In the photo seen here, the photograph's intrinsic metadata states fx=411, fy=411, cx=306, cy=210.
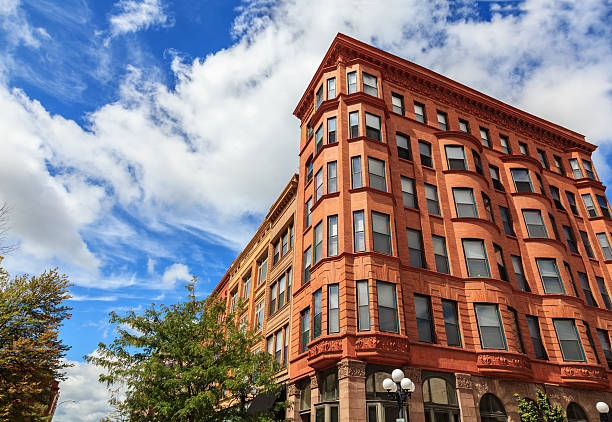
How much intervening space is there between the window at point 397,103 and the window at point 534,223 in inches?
446

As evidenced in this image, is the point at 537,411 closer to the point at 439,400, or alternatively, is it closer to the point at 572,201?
the point at 439,400

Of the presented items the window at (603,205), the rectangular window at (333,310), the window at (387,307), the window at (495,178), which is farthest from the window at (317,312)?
the window at (603,205)

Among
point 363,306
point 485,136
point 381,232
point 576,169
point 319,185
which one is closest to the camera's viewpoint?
Result: point 363,306

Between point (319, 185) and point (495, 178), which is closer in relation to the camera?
point (319, 185)

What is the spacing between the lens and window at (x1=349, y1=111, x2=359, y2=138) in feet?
84.4

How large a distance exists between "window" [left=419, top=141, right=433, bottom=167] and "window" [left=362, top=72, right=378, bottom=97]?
4716 millimetres

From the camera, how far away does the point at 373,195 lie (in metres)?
23.1

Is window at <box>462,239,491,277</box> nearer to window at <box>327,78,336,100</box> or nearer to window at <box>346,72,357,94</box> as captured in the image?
window at <box>346,72,357,94</box>

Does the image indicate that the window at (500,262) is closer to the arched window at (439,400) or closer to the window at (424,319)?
the window at (424,319)

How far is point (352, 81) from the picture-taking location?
92.0ft

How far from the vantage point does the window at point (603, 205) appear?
35125mm

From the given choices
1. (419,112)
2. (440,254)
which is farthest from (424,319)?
(419,112)

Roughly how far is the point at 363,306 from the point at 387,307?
4.12 feet

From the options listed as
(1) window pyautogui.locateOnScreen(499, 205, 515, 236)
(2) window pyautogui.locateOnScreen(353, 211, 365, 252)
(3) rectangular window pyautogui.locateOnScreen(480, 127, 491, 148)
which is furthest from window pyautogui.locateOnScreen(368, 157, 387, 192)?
(3) rectangular window pyautogui.locateOnScreen(480, 127, 491, 148)
